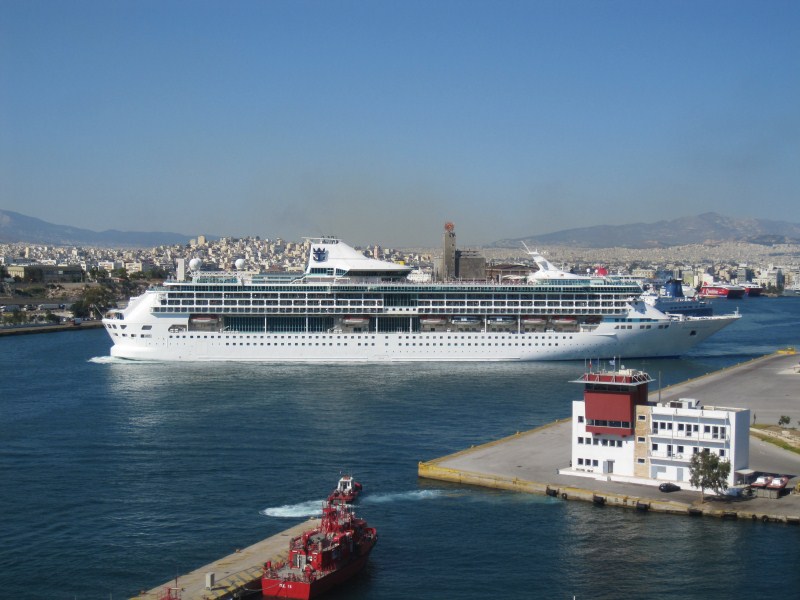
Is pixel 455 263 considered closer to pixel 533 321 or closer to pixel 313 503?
pixel 533 321

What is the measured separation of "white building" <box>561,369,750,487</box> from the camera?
2286cm

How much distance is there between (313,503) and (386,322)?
25.6 meters

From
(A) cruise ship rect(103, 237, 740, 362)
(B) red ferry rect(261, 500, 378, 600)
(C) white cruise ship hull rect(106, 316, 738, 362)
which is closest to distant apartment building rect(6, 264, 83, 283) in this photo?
(A) cruise ship rect(103, 237, 740, 362)

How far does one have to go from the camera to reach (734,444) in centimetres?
2272

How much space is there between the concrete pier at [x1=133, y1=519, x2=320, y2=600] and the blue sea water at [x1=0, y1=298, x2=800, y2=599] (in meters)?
0.60

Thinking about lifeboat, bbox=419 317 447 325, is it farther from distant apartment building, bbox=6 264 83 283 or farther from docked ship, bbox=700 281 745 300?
docked ship, bbox=700 281 745 300

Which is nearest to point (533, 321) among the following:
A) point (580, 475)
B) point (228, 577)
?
point (580, 475)

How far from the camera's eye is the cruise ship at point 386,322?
46.5 meters

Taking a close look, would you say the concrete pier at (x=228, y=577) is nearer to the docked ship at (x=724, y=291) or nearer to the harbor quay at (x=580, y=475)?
the harbor quay at (x=580, y=475)

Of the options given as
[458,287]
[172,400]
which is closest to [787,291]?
[458,287]

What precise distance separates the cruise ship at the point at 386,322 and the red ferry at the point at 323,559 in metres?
27.6

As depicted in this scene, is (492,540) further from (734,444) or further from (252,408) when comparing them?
(252,408)

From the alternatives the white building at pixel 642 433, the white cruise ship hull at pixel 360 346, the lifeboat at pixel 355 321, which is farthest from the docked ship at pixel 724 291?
the white building at pixel 642 433

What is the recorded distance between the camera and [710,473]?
71.5 feet
